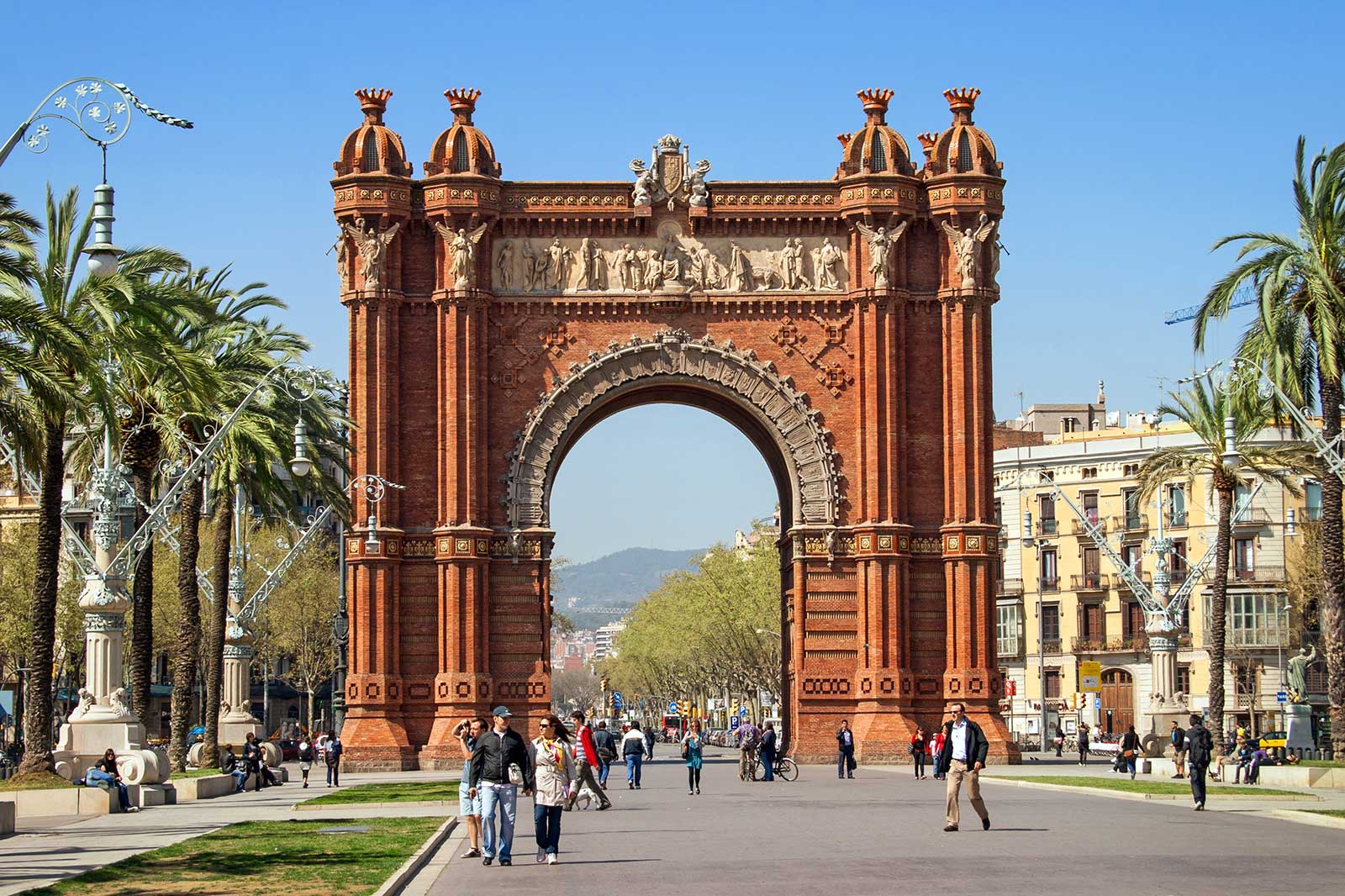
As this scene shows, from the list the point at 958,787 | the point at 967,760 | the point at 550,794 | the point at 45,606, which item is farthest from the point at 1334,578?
the point at 45,606

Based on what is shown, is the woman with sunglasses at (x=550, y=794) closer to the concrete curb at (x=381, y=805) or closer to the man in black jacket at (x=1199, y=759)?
the concrete curb at (x=381, y=805)

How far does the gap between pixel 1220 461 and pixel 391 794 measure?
2452cm

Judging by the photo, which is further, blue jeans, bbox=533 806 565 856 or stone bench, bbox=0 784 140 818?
stone bench, bbox=0 784 140 818

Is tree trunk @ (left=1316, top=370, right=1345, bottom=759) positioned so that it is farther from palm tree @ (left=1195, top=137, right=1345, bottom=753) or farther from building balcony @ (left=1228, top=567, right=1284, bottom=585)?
building balcony @ (left=1228, top=567, right=1284, bottom=585)

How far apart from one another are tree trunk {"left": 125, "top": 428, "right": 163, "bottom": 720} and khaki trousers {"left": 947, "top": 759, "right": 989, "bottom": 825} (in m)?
21.2

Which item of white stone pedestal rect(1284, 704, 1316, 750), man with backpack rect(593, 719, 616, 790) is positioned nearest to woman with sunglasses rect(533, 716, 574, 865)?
man with backpack rect(593, 719, 616, 790)

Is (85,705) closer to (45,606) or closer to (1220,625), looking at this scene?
(45,606)

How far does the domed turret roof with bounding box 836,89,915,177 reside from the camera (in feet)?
181

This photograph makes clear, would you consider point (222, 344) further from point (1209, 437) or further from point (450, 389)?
point (1209, 437)

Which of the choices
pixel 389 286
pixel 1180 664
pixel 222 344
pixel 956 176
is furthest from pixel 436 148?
pixel 1180 664

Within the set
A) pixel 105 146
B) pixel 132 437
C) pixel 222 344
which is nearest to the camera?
pixel 105 146

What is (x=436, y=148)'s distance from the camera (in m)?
54.9

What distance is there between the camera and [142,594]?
4334 cm

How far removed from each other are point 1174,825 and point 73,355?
16.6 m
